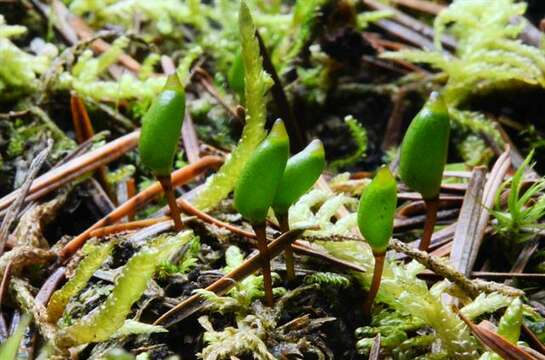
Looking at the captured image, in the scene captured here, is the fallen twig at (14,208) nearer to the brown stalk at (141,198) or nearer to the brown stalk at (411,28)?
the brown stalk at (141,198)

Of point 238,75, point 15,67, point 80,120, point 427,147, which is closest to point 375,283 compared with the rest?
point 427,147

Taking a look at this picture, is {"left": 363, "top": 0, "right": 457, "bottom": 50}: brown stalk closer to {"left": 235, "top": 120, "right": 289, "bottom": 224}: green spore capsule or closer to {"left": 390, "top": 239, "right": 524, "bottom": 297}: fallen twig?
{"left": 390, "top": 239, "right": 524, "bottom": 297}: fallen twig

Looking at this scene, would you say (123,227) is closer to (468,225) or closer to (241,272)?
(241,272)

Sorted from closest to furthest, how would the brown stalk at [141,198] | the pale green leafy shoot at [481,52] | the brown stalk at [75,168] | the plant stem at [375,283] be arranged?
the plant stem at [375,283]
the brown stalk at [141,198]
the brown stalk at [75,168]
the pale green leafy shoot at [481,52]

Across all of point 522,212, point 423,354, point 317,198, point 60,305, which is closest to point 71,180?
point 60,305

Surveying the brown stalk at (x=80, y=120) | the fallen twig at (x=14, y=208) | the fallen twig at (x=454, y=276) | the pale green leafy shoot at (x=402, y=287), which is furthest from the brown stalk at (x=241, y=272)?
the brown stalk at (x=80, y=120)
